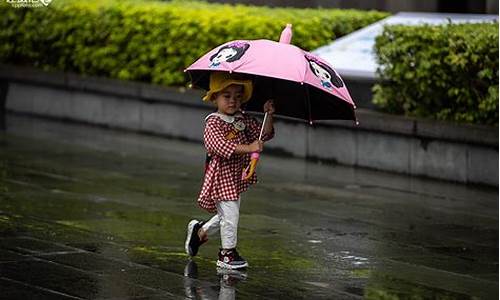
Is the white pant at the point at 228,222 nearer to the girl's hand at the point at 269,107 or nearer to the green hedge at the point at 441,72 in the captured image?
the girl's hand at the point at 269,107

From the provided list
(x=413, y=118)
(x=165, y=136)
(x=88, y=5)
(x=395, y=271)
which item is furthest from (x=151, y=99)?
(x=395, y=271)

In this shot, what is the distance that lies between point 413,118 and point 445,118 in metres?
0.34

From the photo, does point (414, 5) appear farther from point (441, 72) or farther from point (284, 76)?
point (284, 76)

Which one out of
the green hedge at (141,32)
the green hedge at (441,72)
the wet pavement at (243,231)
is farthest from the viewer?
the green hedge at (141,32)

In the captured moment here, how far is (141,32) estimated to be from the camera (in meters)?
17.7

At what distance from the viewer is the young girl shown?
27.8ft

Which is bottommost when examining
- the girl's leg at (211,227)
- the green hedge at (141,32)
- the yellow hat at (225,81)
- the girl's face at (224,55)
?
→ the girl's leg at (211,227)

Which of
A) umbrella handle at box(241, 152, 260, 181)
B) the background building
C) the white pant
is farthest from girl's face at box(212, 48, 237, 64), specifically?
the background building

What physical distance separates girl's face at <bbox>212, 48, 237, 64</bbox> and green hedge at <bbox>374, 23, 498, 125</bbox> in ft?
18.0

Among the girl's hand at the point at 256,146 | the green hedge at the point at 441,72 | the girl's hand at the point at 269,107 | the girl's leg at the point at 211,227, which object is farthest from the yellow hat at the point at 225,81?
the green hedge at the point at 441,72

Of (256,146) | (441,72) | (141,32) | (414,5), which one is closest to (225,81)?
(256,146)

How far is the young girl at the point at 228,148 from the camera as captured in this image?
8.48m

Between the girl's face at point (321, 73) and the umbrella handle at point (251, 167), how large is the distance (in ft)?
2.06

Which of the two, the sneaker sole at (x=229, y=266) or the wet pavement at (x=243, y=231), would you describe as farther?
the sneaker sole at (x=229, y=266)
